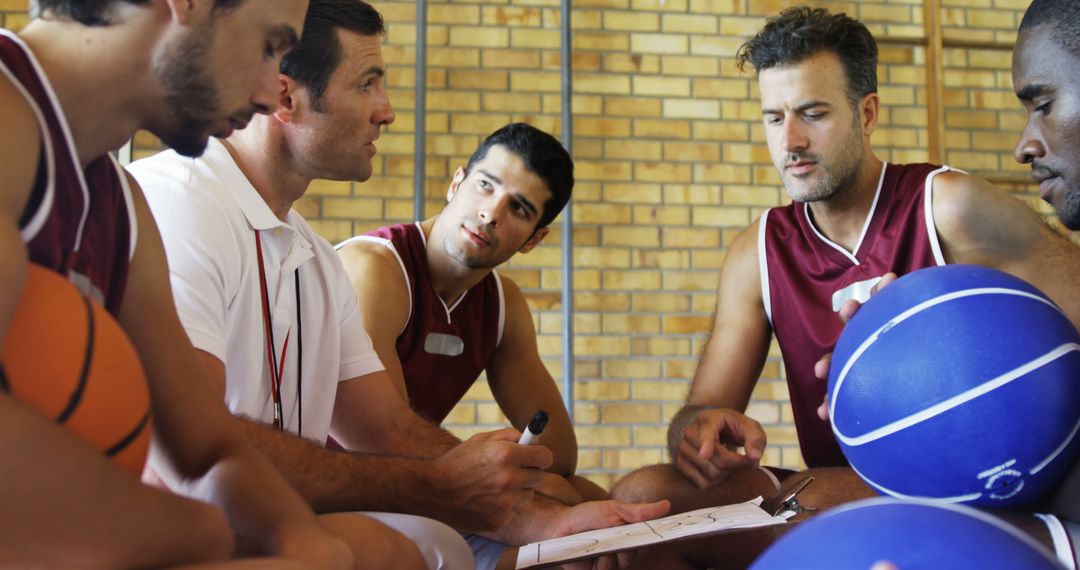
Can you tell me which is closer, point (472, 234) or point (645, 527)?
point (645, 527)

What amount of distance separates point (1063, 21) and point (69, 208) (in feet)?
5.48

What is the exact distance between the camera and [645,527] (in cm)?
153

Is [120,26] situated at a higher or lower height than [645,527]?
higher

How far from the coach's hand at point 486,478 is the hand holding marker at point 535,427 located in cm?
2

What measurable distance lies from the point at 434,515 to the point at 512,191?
138 centimetres

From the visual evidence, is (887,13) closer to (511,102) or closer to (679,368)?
(511,102)

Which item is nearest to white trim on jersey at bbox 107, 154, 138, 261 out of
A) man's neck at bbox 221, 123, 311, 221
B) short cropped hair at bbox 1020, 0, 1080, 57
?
man's neck at bbox 221, 123, 311, 221

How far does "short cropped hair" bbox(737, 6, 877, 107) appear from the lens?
8.08ft

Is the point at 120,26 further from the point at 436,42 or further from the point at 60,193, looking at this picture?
the point at 436,42

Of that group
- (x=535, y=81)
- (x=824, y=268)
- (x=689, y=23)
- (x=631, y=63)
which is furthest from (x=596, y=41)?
(x=824, y=268)

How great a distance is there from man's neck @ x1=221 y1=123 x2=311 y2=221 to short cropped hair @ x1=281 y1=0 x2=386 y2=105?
0.15 metres

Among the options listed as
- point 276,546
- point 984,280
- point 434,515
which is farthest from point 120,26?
point 984,280

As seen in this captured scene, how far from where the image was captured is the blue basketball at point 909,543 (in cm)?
69

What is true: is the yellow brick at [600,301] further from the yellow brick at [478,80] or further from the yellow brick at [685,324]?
the yellow brick at [478,80]
